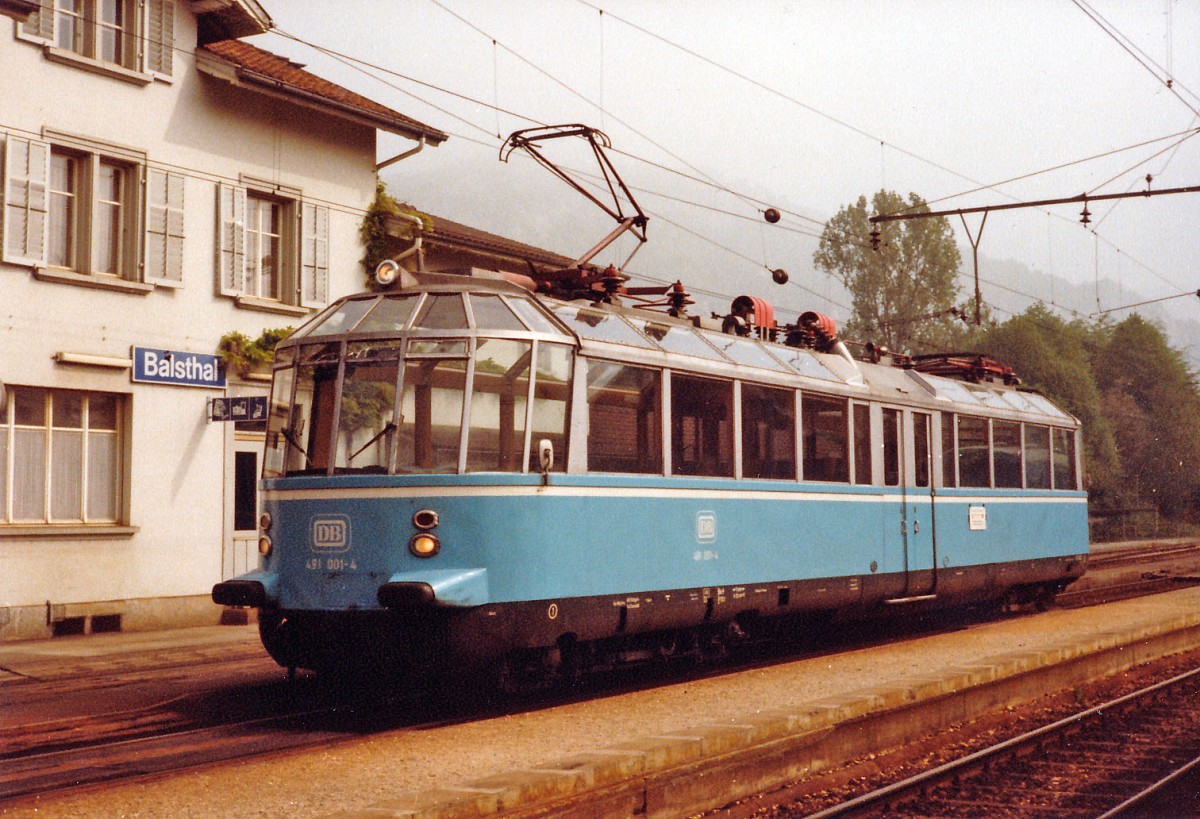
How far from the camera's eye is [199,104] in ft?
62.0

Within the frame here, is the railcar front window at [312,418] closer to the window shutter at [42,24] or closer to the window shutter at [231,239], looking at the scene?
the window shutter at [42,24]

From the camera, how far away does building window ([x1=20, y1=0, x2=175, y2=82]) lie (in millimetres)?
17031

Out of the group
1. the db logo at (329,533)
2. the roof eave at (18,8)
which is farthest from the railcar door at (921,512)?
the roof eave at (18,8)

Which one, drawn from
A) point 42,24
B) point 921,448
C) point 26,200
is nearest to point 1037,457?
point 921,448

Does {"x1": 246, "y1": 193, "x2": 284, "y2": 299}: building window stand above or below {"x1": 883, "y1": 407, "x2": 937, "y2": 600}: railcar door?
above

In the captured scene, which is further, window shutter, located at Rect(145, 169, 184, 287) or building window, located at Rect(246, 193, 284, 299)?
building window, located at Rect(246, 193, 284, 299)

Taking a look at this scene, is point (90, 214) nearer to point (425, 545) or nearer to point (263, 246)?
point (263, 246)

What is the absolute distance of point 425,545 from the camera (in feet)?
30.3

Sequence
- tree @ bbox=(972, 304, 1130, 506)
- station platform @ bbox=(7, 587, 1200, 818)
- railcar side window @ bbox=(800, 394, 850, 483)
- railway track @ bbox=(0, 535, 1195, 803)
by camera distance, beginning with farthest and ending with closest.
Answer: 1. tree @ bbox=(972, 304, 1130, 506)
2. railcar side window @ bbox=(800, 394, 850, 483)
3. railway track @ bbox=(0, 535, 1195, 803)
4. station platform @ bbox=(7, 587, 1200, 818)

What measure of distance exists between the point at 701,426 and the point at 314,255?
10676 millimetres

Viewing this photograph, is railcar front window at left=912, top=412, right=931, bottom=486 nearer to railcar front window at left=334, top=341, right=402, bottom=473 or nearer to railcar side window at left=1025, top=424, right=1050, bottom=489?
railcar side window at left=1025, top=424, right=1050, bottom=489

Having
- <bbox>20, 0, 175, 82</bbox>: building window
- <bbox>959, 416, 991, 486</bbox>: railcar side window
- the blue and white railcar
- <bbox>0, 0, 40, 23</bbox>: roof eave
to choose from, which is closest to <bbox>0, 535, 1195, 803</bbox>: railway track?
the blue and white railcar

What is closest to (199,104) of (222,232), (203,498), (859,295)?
(222,232)

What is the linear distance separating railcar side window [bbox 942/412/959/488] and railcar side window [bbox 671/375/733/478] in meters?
5.09
